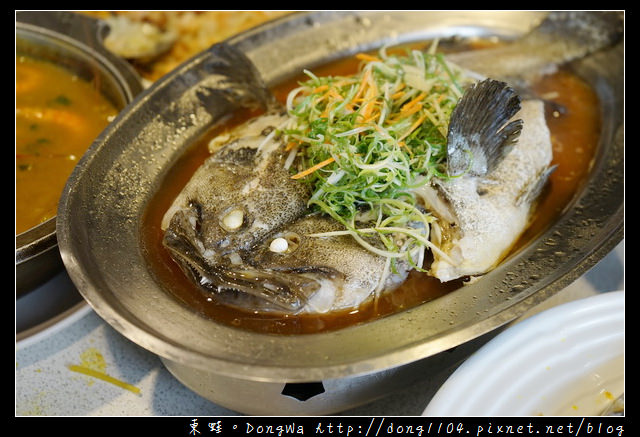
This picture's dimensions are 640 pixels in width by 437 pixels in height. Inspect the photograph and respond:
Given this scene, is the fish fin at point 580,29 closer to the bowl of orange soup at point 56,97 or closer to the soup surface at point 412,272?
the soup surface at point 412,272

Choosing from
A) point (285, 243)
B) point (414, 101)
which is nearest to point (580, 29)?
point (414, 101)

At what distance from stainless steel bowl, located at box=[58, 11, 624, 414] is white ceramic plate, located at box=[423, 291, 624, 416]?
0.10 meters

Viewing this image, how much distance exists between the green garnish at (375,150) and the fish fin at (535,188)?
349 millimetres

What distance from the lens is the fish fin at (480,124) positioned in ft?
6.58

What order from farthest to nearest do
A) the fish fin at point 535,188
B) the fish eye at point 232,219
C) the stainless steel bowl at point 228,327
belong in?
the fish fin at point 535,188 → the fish eye at point 232,219 → the stainless steel bowl at point 228,327

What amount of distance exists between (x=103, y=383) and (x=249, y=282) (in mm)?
798

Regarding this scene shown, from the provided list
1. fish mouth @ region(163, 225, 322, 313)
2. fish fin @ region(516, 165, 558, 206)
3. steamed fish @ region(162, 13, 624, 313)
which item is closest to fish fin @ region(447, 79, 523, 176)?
steamed fish @ region(162, 13, 624, 313)

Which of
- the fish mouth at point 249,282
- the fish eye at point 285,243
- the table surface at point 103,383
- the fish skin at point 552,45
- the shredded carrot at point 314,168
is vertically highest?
the fish skin at point 552,45

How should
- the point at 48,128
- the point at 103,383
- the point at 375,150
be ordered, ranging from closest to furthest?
the point at 375,150 < the point at 103,383 < the point at 48,128

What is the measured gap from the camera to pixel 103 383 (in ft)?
7.05

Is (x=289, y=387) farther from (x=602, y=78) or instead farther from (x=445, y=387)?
(x=602, y=78)

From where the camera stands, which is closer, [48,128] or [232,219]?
[232,219]

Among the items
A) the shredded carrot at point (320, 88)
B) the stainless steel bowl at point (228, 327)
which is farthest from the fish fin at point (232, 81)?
the shredded carrot at point (320, 88)

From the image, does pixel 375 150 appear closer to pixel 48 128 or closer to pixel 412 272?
pixel 412 272
